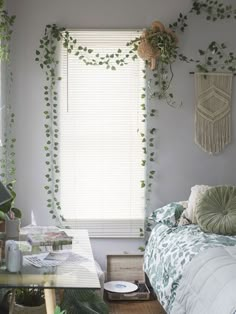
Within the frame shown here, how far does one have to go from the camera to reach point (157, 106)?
3908 millimetres

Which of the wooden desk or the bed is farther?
the bed

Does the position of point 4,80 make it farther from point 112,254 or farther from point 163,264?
point 163,264

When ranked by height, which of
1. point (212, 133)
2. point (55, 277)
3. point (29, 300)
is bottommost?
point (29, 300)

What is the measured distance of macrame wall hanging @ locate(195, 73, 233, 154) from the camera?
3.89 metres

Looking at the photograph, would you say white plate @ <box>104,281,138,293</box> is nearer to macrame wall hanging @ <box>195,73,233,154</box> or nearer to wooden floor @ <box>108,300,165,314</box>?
wooden floor @ <box>108,300,165,314</box>

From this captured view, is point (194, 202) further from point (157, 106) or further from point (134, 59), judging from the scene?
point (134, 59)

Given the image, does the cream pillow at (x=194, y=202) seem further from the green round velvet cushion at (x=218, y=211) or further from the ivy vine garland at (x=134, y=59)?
the ivy vine garland at (x=134, y=59)

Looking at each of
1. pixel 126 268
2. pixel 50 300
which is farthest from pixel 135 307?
pixel 50 300

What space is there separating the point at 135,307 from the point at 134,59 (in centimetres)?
203

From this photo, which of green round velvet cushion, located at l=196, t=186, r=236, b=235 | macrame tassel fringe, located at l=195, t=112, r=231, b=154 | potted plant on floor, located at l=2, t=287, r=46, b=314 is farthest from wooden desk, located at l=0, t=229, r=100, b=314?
macrame tassel fringe, located at l=195, t=112, r=231, b=154

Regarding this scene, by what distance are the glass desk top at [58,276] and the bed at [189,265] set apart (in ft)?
1.94

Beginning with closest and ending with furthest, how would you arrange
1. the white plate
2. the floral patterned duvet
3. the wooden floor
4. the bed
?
the bed < the floral patterned duvet < the wooden floor < the white plate

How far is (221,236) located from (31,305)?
1315 mm

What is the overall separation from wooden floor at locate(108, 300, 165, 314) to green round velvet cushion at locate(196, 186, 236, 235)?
78 centimetres
